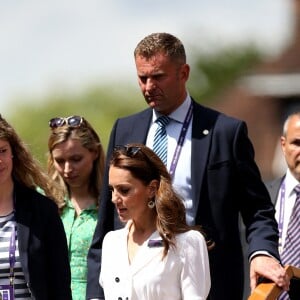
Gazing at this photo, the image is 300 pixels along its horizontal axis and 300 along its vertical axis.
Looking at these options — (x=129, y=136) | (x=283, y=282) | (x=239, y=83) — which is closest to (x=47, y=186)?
(x=129, y=136)

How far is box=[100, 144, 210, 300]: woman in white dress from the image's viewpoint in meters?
7.48

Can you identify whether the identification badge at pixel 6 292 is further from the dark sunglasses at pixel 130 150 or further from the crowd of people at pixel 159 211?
the dark sunglasses at pixel 130 150

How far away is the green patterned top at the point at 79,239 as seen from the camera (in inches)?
361

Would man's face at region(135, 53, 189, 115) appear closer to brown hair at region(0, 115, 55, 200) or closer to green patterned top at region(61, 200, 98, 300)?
brown hair at region(0, 115, 55, 200)

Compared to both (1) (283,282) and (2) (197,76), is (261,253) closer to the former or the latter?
(1) (283,282)

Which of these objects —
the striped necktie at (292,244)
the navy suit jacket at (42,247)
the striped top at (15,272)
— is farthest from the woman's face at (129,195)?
the striped necktie at (292,244)

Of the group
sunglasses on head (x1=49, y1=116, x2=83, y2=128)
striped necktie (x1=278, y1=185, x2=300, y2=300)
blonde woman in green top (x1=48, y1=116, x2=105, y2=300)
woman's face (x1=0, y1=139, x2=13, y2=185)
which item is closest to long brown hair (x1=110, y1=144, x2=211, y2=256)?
woman's face (x1=0, y1=139, x2=13, y2=185)

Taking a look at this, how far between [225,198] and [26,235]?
3.49 ft

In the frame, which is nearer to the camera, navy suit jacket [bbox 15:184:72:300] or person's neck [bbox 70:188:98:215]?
navy suit jacket [bbox 15:184:72:300]

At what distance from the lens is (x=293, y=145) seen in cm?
975

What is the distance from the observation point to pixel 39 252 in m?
7.88

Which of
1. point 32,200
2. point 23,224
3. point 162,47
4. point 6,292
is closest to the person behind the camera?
point 6,292

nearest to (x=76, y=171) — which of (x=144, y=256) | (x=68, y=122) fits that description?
(x=68, y=122)

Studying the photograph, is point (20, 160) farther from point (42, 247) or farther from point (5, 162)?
point (42, 247)
